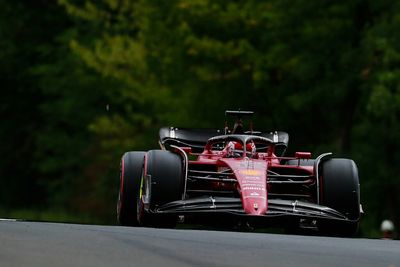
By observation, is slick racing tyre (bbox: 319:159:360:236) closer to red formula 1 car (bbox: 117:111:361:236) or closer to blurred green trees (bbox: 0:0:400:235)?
red formula 1 car (bbox: 117:111:361:236)

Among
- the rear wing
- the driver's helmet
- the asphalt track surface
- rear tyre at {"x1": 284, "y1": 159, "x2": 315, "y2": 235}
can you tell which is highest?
the rear wing

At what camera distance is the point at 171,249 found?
11367 millimetres

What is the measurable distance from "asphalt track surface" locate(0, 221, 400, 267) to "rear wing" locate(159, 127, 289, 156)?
19.5ft

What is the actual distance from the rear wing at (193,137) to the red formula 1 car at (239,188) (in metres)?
0.67

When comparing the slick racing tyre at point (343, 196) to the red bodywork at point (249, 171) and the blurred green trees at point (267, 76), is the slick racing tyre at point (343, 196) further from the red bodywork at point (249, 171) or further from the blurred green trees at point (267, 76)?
the blurred green trees at point (267, 76)

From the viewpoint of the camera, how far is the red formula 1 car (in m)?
16.1

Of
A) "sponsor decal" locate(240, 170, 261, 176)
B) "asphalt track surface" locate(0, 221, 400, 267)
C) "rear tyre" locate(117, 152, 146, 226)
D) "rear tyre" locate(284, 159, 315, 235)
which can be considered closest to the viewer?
"asphalt track surface" locate(0, 221, 400, 267)

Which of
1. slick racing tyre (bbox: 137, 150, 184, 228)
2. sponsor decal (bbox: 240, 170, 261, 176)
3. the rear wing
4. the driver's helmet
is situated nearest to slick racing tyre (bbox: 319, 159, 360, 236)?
sponsor decal (bbox: 240, 170, 261, 176)

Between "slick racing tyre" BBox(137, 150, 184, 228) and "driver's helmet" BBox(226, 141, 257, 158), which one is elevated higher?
"driver's helmet" BBox(226, 141, 257, 158)

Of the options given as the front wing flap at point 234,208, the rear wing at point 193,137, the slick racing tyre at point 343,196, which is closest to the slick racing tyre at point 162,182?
the front wing flap at point 234,208

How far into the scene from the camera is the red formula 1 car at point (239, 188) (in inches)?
633

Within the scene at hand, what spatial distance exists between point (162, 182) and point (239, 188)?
2.66 ft

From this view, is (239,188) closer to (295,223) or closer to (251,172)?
(251,172)

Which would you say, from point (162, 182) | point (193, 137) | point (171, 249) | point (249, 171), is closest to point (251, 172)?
point (249, 171)
